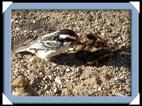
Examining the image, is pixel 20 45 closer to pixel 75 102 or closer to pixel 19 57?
pixel 19 57

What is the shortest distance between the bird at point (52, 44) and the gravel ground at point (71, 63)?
2 centimetres

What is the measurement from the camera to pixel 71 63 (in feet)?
9.55

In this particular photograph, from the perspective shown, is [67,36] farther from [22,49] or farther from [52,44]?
[22,49]

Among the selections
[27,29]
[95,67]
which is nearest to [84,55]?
[95,67]

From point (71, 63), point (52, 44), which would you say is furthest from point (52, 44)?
point (71, 63)

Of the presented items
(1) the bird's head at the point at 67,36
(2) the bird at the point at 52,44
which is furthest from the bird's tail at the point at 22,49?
(1) the bird's head at the point at 67,36

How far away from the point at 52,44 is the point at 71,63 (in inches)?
4.4

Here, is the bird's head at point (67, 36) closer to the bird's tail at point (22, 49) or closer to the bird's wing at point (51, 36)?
the bird's wing at point (51, 36)

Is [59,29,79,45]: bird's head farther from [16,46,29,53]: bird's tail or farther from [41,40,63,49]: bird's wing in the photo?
[16,46,29,53]: bird's tail

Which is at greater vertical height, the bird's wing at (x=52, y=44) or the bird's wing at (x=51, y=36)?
the bird's wing at (x=51, y=36)

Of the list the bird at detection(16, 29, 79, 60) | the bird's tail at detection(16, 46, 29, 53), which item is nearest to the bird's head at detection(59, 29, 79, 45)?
the bird at detection(16, 29, 79, 60)

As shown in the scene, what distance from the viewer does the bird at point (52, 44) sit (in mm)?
2879

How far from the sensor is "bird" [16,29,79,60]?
2879 mm

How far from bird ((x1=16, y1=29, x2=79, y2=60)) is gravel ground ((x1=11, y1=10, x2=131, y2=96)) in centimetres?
2
